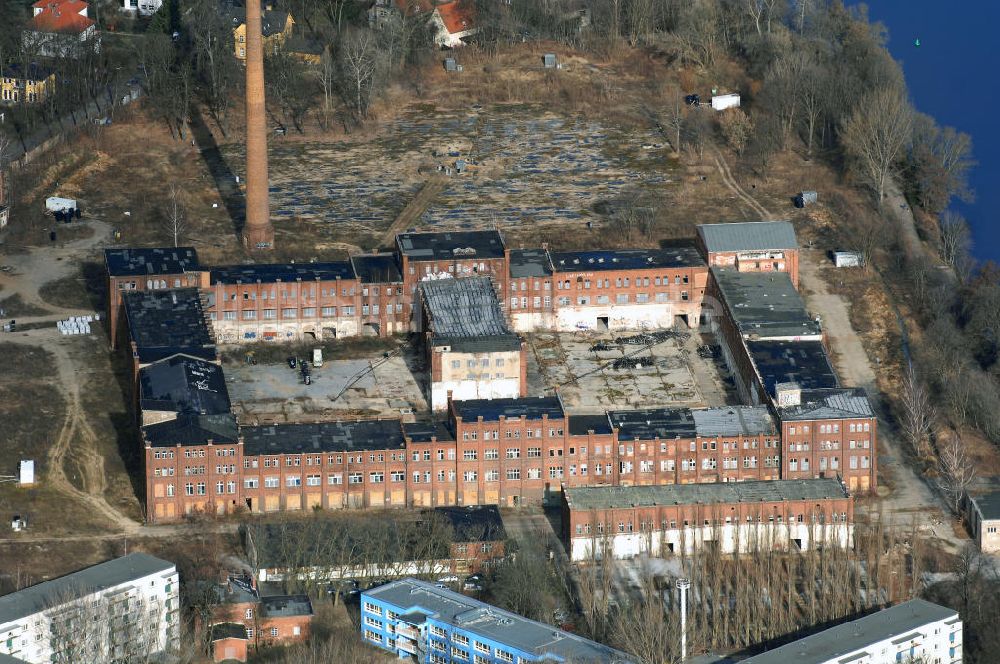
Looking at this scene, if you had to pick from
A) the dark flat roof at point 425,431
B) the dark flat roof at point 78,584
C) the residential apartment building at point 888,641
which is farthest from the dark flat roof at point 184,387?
the residential apartment building at point 888,641

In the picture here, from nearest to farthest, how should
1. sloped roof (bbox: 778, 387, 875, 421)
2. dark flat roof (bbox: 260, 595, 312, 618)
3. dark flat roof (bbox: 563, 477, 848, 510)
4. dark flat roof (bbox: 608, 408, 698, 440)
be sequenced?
dark flat roof (bbox: 260, 595, 312, 618) < dark flat roof (bbox: 563, 477, 848, 510) < dark flat roof (bbox: 608, 408, 698, 440) < sloped roof (bbox: 778, 387, 875, 421)

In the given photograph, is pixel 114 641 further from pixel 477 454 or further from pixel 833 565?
pixel 833 565

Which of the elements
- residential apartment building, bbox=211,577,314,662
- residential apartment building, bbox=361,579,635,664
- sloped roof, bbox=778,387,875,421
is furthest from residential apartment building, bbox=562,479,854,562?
residential apartment building, bbox=211,577,314,662

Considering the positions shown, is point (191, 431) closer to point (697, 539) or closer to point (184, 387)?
point (184, 387)

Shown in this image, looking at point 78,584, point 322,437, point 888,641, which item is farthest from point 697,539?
point 78,584

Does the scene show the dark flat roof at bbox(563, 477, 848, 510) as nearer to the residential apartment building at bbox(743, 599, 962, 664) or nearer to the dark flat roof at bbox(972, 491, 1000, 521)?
the dark flat roof at bbox(972, 491, 1000, 521)
